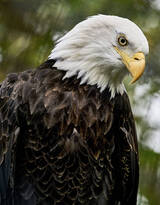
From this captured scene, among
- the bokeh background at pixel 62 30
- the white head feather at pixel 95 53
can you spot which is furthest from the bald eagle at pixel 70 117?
the bokeh background at pixel 62 30

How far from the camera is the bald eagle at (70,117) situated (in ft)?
16.0

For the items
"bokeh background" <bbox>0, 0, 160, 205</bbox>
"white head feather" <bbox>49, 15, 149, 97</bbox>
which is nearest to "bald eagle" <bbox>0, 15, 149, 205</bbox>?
"white head feather" <bbox>49, 15, 149, 97</bbox>

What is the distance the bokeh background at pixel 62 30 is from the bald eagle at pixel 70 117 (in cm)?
112

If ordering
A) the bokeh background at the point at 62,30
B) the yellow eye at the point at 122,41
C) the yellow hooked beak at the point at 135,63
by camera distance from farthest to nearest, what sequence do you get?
Answer: the bokeh background at the point at 62,30 → the yellow eye at the point at 122,41 → the yellow hooked beak at the point at 135,63

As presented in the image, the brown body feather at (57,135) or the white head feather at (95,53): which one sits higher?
the white head feather at (95,53)

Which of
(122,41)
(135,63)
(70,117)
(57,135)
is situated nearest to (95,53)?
(122,41)

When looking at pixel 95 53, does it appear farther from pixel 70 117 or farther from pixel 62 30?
pixel 62 30

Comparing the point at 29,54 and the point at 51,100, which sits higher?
the point at 29,54

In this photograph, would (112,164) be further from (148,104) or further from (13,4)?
(13,4)

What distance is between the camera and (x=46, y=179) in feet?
16.4

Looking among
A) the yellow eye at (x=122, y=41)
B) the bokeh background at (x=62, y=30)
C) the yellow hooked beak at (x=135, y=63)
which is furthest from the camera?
the bokeh background at (x=62, y=30)

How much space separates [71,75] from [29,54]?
148 centimetres

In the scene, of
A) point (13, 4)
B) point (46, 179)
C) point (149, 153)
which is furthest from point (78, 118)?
point (13, 4)

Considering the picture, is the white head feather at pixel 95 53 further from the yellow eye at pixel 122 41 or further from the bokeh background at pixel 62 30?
the bokeh background at pixel 62 30
